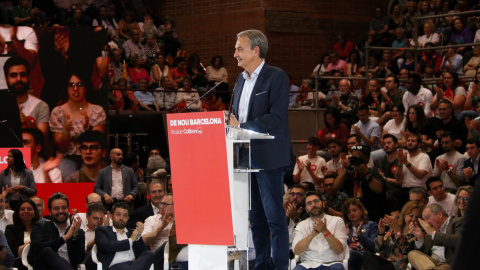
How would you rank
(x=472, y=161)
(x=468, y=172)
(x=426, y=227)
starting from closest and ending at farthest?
(x=426, y=227) < (x=468, y=172) < (x=472, y=161)

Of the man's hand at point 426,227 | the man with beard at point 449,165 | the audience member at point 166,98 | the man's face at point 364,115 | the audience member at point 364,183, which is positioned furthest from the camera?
the audience member at point 166,98

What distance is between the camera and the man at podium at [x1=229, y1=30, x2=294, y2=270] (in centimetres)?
471

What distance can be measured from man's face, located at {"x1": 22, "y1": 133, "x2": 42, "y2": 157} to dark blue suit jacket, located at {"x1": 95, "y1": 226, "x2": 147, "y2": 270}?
3.05 metres

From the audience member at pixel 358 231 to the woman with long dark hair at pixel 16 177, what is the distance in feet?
13.0

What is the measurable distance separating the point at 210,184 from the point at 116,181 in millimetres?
5797

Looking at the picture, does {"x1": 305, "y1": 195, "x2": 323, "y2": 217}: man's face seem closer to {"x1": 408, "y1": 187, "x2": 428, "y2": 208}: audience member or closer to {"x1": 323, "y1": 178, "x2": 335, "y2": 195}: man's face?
{"x1": 408, "y1": 187, "x2": 428, "y2": 208}: audience member

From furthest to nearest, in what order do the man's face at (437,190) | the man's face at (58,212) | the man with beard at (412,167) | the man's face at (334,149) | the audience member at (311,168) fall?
the man's face at (334,149) → the audience member at (311,168) → the man with beard at (412,167) → the man's face at (437,190) → the man's face at (58,212)

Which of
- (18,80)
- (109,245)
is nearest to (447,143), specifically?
(109,245)

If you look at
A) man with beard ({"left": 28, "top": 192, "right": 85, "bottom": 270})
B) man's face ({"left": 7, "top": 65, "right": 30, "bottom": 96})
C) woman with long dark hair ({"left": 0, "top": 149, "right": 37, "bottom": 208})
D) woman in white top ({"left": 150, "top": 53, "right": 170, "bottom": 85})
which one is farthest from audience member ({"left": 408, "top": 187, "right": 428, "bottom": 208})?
woman in white top ({"left": 150, "top": 53, "right": 170, "bottom": 85})

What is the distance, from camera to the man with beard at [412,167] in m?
9.40

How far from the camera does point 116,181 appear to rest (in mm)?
10047

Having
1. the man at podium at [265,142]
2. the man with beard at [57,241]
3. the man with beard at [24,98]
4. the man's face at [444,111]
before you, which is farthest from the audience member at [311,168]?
the man at podium at [265,142]

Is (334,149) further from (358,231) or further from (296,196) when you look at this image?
(358,231)

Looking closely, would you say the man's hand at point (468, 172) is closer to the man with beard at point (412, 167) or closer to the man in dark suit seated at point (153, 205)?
the man with beard at point (412, 167)
